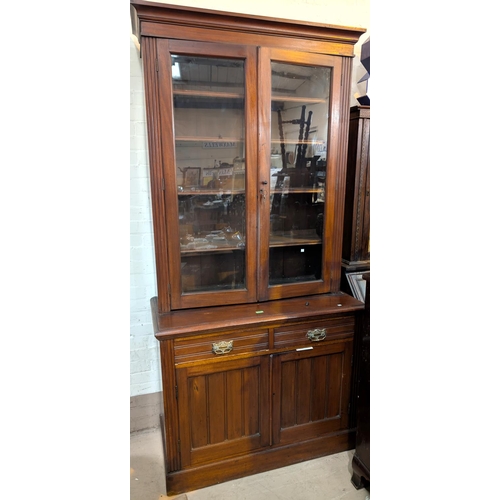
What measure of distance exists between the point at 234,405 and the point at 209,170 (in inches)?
41.9

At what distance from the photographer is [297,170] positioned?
1.70 m

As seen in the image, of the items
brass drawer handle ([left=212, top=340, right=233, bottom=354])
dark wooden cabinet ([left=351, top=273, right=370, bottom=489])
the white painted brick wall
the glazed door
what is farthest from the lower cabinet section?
the white painted brick wall

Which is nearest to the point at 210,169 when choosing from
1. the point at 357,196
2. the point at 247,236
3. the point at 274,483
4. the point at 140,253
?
the point at 247,236

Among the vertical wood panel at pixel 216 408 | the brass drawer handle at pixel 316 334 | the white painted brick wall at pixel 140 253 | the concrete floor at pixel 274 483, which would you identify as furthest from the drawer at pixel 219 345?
the concrete floor at pixel 274 483

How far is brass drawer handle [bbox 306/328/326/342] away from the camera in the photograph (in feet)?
5.25

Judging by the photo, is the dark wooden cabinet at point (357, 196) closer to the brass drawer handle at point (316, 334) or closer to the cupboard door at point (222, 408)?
the brass drawer handle at point (316, 334)

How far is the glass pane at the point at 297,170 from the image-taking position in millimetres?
1587

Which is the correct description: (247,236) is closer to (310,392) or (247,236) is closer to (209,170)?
(209,170)

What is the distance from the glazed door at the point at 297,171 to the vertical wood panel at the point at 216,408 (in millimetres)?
444

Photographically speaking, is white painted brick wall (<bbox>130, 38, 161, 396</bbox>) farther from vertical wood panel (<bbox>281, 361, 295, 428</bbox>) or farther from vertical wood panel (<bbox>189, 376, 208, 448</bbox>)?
vertical wood panel (<bbox>281, 361, 295, 428</bbox>)
